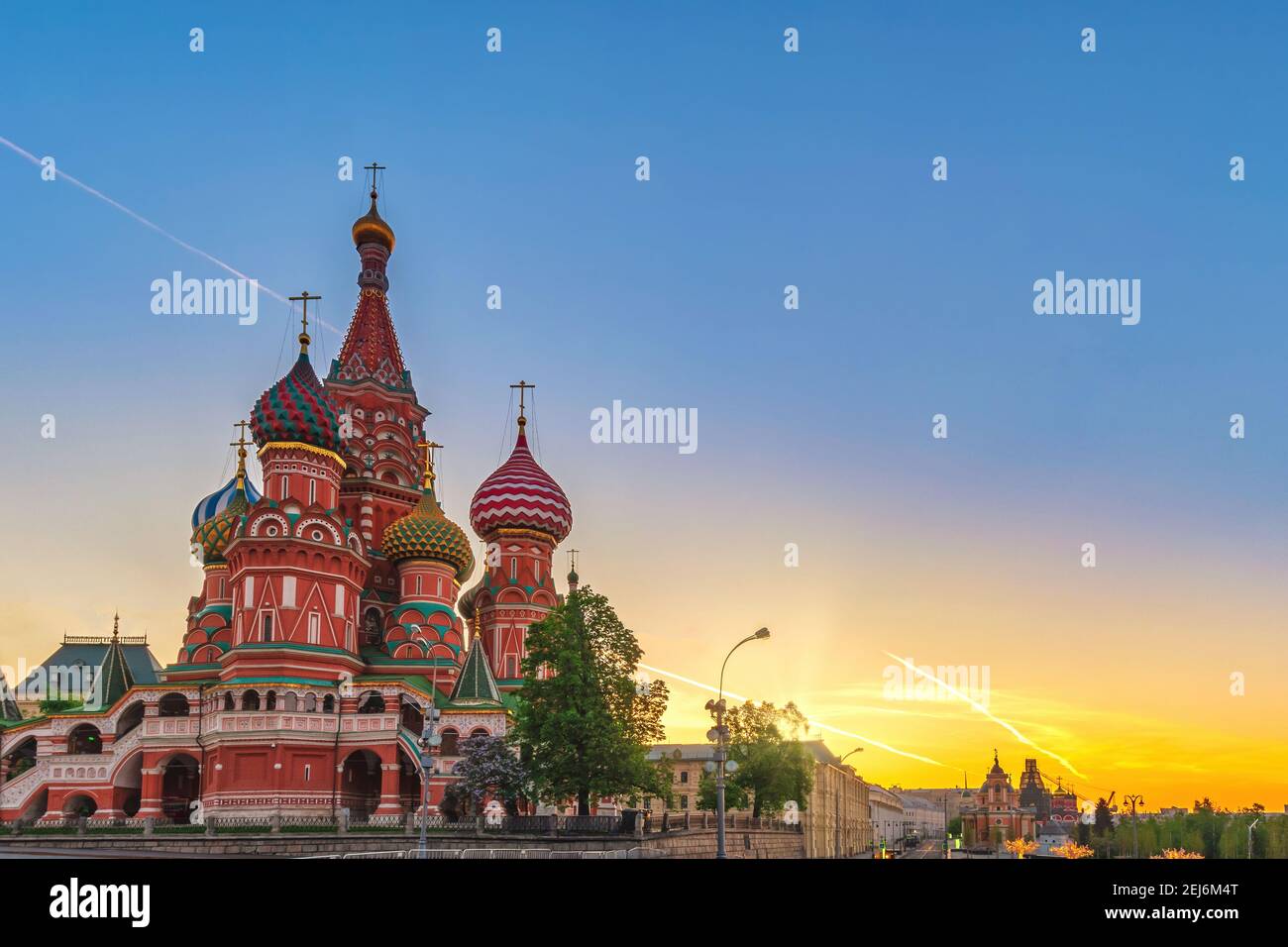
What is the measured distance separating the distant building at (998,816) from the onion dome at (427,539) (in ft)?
343

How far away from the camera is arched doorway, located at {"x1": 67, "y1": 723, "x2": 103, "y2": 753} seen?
179 feet

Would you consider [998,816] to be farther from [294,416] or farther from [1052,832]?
[294,416]

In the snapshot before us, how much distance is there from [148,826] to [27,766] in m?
23.0

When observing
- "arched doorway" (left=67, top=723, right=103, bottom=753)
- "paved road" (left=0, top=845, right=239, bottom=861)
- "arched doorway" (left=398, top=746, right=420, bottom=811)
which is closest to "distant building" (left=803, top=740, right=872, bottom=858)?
"arched doorway" (left=398, top=746, right=420, bottom=811)

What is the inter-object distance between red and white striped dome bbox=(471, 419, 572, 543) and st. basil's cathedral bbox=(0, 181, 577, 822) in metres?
0.88

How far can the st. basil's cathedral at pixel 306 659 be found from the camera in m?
50.7

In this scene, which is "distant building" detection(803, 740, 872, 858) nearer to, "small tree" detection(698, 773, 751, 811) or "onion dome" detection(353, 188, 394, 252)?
"small tree" detection(698, 773, 751, 811)

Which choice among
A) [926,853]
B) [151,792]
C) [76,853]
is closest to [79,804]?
[151,792]

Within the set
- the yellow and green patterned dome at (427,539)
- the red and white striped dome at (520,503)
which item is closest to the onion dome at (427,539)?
the yellow and green patterned dome at (427,539)
